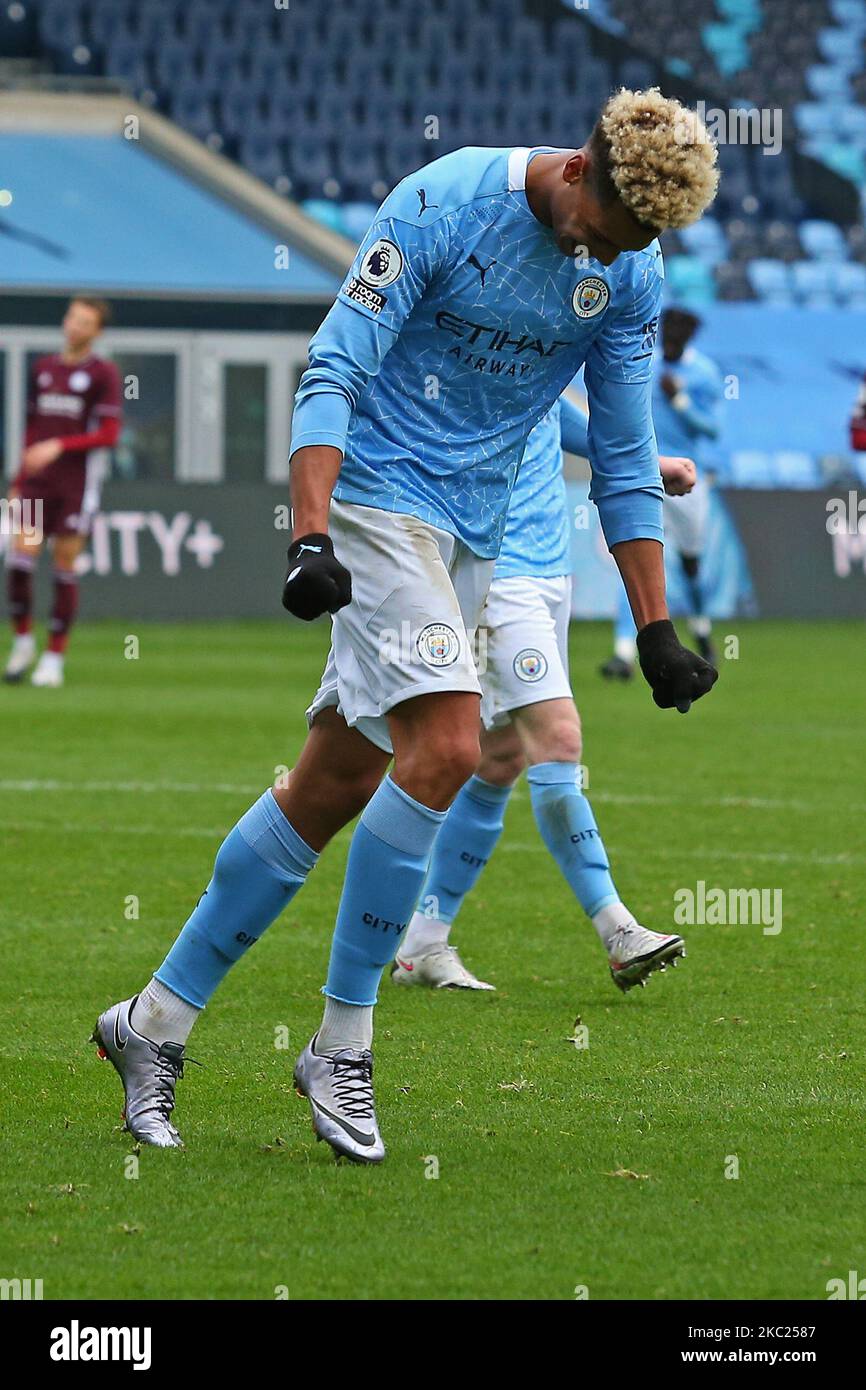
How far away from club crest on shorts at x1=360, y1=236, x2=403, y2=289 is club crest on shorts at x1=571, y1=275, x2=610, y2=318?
0.34m

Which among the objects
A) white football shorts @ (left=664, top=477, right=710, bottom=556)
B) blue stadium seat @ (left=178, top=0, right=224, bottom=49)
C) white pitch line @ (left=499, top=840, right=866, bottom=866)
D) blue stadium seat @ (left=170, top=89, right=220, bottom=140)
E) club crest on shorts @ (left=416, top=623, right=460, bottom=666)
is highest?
blue stadium seat @ (left=178, top=0, right=224, bottom=49)

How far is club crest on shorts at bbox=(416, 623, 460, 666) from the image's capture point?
3.93m

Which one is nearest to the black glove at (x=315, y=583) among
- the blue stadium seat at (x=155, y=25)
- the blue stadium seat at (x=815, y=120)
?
the blue stadium seat at (x=155, y=25)

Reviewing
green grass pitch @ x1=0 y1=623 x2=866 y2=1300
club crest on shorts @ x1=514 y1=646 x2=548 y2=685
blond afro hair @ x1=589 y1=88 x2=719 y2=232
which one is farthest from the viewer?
club crest on shorts @ x1=514 y1=646 x2=548 y2=685

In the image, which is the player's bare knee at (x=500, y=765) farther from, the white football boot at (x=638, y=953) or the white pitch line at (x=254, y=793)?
the white pitch line at (x=254, y=793)

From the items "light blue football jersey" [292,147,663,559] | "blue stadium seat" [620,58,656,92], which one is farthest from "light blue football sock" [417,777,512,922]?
"blue stadium seat" [620,58,656,92]

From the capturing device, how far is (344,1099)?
396 cm

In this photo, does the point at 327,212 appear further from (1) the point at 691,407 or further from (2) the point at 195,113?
(1) the point at 691,407

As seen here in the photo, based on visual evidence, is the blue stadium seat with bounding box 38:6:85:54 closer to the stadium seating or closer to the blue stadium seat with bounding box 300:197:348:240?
the stadium seating

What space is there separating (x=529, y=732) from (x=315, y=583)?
2.40 m

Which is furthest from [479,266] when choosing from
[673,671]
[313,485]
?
[673,671]

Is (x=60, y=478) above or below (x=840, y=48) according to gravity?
below

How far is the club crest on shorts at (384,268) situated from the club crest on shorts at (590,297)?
34 centimetres

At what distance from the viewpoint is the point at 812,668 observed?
16.4 meters
